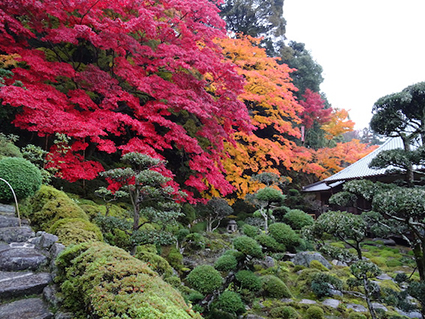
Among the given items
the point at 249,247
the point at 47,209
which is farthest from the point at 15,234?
the point at 249,247

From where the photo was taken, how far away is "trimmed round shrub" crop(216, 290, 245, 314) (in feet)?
13.6

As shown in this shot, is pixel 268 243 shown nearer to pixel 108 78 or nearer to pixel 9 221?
pixel 9 221

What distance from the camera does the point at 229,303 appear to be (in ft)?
13.6

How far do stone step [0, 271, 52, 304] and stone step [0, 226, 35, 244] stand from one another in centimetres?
89

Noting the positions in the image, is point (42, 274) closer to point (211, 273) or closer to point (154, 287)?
point (154, 287)

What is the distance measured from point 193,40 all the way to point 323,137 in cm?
1390

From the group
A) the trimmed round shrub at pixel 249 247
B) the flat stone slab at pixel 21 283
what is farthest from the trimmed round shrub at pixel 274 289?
the flat stone slab at pixel 21 283

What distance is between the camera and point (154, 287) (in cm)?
176

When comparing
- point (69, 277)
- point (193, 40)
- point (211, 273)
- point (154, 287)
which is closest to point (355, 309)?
point (211, 273)

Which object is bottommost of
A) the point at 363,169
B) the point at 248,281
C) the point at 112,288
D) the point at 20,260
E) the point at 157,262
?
the point at 248,281

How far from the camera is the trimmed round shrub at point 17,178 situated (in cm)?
366

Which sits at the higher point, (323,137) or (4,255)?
(323,137)

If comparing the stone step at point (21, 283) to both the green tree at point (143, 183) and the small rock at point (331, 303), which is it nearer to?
the green tree at point (143, 183)

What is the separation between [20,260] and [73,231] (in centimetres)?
77
